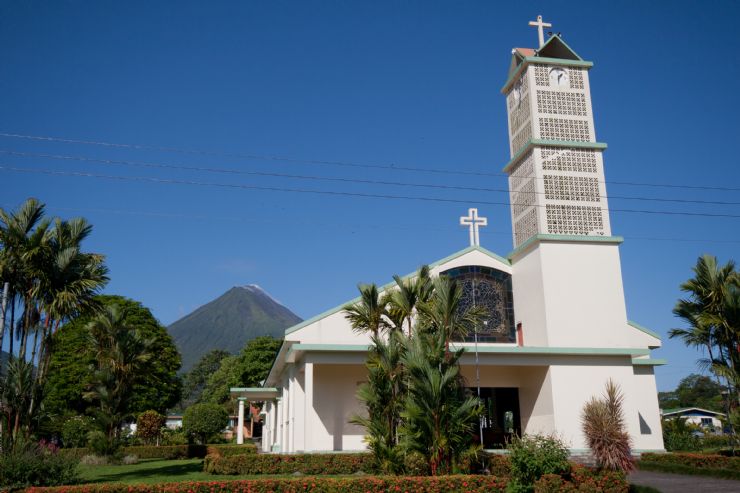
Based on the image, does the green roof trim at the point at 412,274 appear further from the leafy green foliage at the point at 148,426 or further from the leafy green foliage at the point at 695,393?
the leafy green foliage at the point at 695,393

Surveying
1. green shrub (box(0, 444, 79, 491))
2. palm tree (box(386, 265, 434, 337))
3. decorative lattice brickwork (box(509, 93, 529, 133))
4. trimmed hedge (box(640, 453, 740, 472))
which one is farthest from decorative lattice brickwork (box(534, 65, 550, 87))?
green shrub (box(0, 444, 79, 491))

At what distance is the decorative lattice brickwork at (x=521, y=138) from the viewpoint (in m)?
28.5

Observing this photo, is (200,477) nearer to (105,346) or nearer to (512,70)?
(105,346)

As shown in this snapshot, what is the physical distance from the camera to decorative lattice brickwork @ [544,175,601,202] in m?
27.4

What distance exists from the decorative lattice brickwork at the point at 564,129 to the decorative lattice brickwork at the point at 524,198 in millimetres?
2229

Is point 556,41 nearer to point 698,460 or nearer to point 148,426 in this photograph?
point 698,460

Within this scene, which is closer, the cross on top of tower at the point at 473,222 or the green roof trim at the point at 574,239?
the green roof trim at the point at 574,239

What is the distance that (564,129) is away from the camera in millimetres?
28250

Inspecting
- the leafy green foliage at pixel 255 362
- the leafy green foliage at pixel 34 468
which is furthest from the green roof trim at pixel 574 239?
the leafy green foliage at pixel 255 362

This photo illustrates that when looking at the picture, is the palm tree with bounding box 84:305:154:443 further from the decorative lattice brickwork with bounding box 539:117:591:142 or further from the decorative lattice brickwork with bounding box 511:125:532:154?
the decorative lattice brickwork with bounding box 539:117:591:142

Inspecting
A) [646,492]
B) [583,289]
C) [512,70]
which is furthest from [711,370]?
[512,70]

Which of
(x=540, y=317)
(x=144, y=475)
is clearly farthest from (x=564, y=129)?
(x=144, y=475)

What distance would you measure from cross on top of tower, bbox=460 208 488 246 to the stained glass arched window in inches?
54.1

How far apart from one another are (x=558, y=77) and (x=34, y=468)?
25.2 metres
